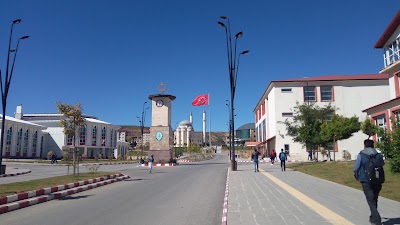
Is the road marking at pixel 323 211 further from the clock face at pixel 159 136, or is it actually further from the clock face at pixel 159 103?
the clock face at pixel 159 103

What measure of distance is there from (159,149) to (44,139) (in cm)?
4287

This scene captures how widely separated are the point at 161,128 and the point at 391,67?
24427 mm

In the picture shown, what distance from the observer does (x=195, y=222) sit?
7.79 m

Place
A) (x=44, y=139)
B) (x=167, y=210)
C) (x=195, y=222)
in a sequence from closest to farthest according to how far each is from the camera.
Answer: (x=195, y=222), (x=167, y=210), (x=44, y=139)

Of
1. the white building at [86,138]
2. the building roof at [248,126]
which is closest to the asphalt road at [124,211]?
the white building at [86,138]

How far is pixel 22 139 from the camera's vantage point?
208ft

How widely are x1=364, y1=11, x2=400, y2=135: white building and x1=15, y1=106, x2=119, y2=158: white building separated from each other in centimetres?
5437

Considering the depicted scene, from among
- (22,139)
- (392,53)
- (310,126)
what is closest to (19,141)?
(22,139)

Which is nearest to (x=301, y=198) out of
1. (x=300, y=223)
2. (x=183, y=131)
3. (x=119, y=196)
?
(x=300, y=223)

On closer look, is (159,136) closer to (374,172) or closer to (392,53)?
(392,53)

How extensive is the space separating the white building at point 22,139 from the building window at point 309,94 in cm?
4926

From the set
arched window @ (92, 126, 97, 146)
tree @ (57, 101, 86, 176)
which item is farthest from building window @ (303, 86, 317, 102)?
arched window @ (92, 126, 97, 146)

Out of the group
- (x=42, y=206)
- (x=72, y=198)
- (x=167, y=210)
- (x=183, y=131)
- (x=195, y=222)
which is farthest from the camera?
(x=183, y=131)

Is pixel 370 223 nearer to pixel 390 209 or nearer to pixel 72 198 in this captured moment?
pixel 390 209
